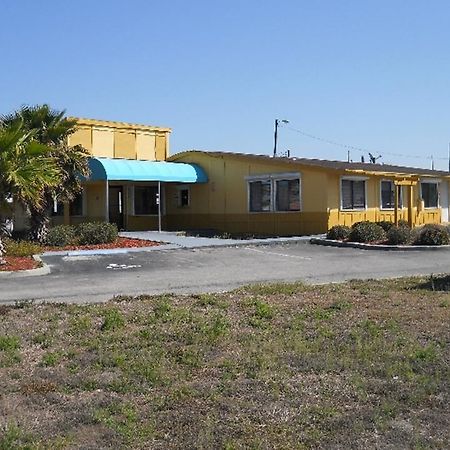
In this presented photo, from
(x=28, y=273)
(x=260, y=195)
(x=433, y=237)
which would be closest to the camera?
(x=28, y=273)

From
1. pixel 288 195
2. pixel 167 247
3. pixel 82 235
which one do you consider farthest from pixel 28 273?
pixel 288 195

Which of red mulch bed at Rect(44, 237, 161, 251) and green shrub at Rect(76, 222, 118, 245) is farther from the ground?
green shrub at Rect(76, 222, 118, 245)

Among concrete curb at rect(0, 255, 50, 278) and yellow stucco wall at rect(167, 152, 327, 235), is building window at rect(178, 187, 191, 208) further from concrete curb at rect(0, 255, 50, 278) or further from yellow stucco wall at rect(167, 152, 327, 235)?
concrete curb at rect(0, 255, 50, 278)

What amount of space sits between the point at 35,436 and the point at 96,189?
85.4 feet

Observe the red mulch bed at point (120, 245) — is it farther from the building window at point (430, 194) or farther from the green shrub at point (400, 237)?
the building window at point (430, 194)

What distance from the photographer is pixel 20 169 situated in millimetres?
15891

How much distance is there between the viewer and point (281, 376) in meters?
5.89

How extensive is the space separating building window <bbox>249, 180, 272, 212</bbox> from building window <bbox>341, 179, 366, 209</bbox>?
316cm

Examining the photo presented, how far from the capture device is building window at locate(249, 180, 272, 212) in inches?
1116

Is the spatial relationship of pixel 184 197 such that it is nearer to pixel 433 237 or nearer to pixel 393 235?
pixel 393 235

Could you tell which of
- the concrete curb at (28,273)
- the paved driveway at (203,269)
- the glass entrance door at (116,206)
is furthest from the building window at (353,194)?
the concrete curb at (28,273)

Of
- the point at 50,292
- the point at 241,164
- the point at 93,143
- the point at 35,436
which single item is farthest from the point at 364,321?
the point at 93,143

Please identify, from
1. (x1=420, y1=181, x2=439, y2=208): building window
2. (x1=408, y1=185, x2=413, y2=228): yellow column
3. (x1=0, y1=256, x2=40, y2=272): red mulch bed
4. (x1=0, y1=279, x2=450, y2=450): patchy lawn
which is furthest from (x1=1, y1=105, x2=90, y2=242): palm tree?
(x1=420, y1=181, x2=439, y2=208): building window

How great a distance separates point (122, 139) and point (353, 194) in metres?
11.4
